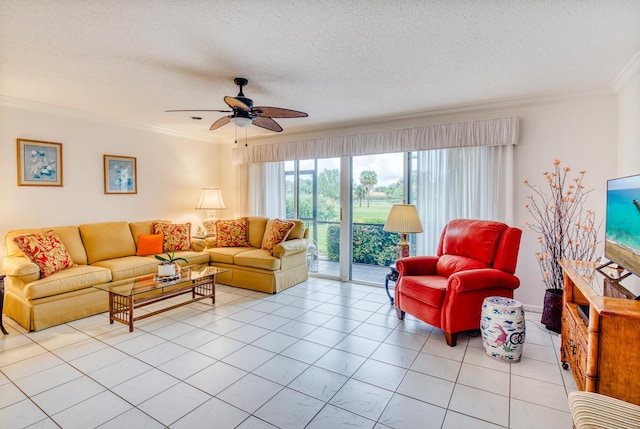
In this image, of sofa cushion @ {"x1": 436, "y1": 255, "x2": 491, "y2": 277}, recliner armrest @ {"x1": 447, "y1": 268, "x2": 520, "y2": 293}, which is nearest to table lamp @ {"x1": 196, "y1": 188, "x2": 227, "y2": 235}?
sofa cushion @ {"x1": 436, "y1": 255, "x2": 491, "y2": 277}

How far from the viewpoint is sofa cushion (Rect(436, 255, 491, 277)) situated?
3088mm

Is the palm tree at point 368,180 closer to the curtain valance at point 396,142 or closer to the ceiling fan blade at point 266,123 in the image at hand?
the curtain valance at point 396,142

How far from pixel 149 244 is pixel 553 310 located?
4877 millimetres

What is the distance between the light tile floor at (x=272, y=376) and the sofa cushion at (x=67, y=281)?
0.37m

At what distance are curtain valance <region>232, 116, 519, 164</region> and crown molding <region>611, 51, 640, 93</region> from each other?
2.74 feet

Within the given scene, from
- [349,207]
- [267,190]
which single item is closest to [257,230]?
[267,190]

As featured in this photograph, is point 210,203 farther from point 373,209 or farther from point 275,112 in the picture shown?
point 275,112

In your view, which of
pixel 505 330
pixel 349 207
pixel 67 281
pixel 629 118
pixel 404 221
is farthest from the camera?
pixel 349 207

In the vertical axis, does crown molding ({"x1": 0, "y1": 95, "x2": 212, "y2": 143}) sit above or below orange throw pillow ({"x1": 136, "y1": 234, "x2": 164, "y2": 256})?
above

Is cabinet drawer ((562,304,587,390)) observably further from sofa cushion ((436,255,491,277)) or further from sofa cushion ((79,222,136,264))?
sofa cushion ((79,222,136,264))

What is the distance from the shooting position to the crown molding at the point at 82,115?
11.8 feet

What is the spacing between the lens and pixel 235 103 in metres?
2.68

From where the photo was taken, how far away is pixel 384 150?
436 centimetres

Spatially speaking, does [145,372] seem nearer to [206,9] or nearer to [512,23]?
[206,9]
